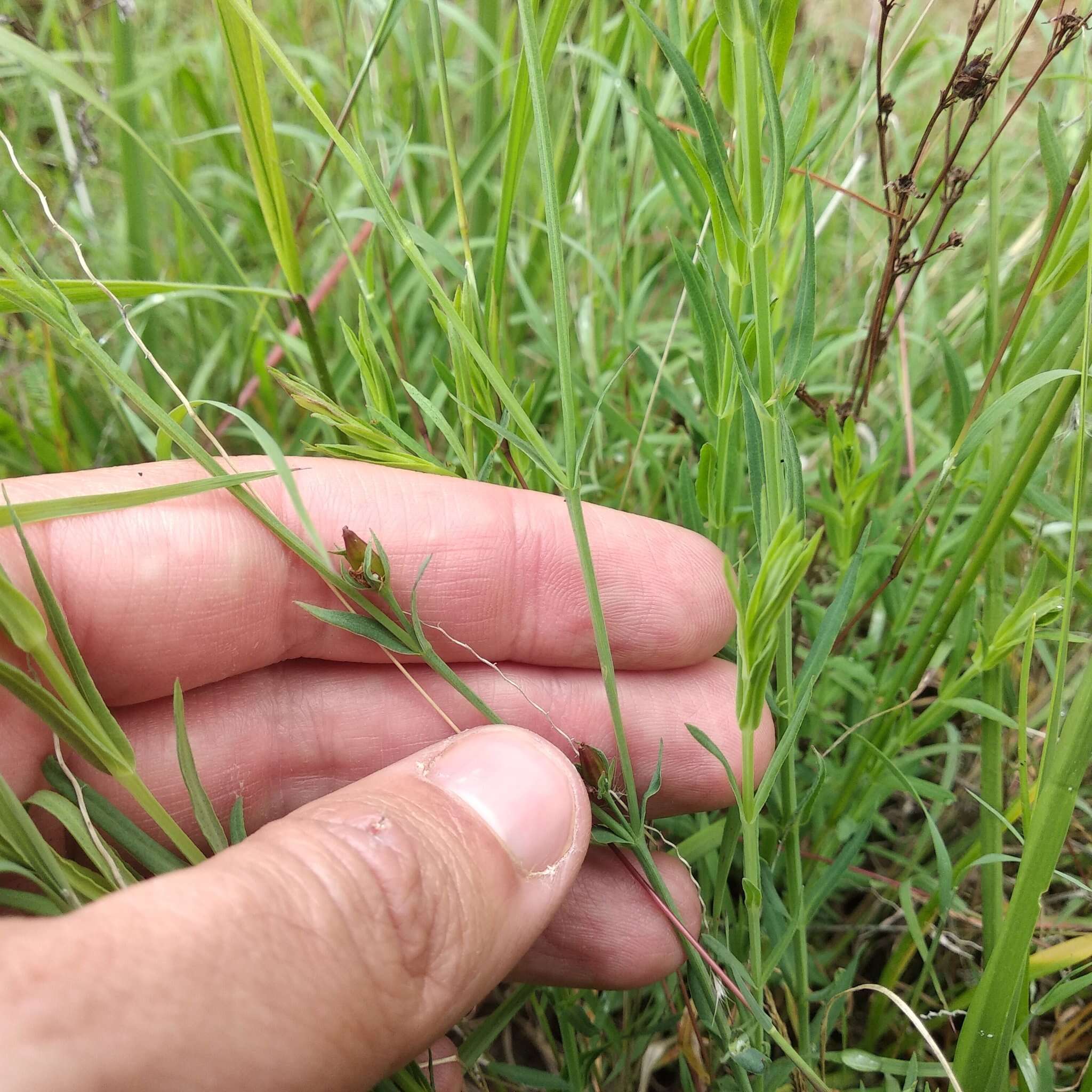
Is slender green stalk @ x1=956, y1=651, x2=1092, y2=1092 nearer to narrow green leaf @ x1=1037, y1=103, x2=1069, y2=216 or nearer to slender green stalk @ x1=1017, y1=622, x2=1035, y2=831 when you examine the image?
slender green stalk @ x1=1017, y1=622, x2=1035, y2=831

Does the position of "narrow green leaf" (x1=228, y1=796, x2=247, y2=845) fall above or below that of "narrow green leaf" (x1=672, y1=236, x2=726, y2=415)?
below

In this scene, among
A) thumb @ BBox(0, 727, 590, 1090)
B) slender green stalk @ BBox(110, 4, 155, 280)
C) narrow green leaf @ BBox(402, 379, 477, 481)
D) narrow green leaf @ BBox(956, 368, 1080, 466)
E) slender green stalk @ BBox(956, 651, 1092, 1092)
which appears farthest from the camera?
slender green stalk @ BBox(110, 4, 155, 280)

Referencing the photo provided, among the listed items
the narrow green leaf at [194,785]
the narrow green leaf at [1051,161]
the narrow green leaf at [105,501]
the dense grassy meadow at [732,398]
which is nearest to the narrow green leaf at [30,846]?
the dense grassy meadow at [732,398]

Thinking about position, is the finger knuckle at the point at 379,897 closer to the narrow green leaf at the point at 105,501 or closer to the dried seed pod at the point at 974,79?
the narrow green leaf at the point at 105,501

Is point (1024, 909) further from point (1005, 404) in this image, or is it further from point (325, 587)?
point (325, 587)

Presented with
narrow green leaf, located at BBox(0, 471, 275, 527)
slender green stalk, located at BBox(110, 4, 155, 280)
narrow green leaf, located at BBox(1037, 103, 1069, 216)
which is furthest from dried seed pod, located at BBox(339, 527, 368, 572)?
slender green stalk, located at BBox(110, 4, 155, 280)

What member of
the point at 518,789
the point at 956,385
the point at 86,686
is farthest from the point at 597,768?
the point at 956,385

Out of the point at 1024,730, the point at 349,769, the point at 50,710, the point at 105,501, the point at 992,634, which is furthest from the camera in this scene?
the point at 349,769

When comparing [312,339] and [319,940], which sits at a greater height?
[312,339]
